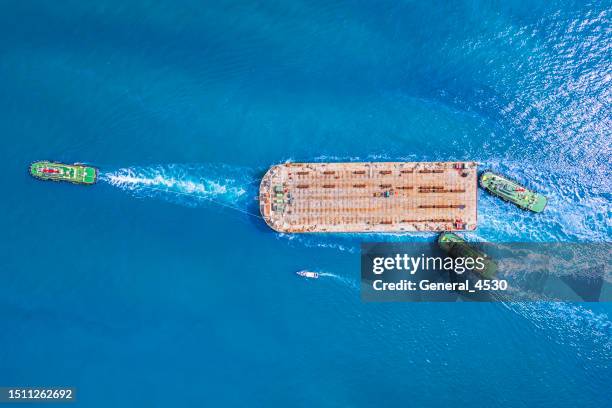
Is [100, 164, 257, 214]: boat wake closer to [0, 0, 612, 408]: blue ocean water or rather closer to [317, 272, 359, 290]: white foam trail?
[0, 0, 612, 408]: blue ocean water

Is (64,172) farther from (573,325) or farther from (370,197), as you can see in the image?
(573,325)

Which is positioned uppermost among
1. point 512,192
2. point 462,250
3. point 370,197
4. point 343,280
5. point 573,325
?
point 512,192

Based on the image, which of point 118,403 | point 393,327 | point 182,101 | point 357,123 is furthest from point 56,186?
point 393,327

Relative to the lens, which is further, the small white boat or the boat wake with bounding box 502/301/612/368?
the small white boat

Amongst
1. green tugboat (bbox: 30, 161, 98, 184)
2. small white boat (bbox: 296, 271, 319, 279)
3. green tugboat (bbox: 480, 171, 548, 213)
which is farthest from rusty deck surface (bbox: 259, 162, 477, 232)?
green tugboat (bbox: 30, 161, 98, 184)

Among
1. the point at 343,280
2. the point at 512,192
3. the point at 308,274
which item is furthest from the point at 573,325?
the point at 308,274

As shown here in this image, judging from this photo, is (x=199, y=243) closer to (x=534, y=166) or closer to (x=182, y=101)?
(x=182, y=101)

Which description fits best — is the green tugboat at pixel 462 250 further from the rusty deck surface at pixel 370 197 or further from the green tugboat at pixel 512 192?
the green tugboat at pixel 512 192
